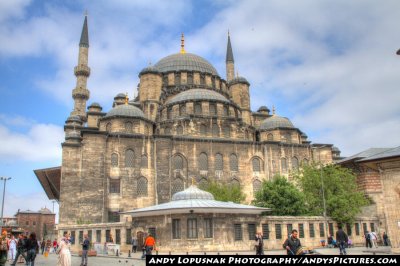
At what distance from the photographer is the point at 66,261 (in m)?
8.74

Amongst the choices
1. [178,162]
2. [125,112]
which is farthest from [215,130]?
[125,112]

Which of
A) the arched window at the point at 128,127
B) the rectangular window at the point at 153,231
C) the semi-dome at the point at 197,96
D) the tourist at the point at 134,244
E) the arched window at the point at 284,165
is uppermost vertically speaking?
the semi-dome at the point at 197,96

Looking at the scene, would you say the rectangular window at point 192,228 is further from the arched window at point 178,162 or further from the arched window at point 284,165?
the arched window at point 284,165

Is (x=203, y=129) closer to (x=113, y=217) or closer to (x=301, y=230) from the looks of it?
(x=113, y=217)

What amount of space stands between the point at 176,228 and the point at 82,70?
22299 millimetres

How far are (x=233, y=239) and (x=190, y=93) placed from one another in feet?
56.3

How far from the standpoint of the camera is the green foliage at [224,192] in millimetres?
25719

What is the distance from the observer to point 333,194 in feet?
82.2

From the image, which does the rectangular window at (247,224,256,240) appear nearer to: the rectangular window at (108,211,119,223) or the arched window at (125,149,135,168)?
the rectangular window at (108,211,119,223)

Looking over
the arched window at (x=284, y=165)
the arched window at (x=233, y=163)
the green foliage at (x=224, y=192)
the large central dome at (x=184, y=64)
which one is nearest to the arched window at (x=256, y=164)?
the arched window at (x=233, y=163)

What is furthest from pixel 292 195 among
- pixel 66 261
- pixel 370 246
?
pixel 66 261

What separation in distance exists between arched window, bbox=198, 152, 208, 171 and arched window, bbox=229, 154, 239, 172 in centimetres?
192

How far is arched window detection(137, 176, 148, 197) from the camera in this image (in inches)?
1044

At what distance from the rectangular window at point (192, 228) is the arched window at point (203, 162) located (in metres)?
11.2
